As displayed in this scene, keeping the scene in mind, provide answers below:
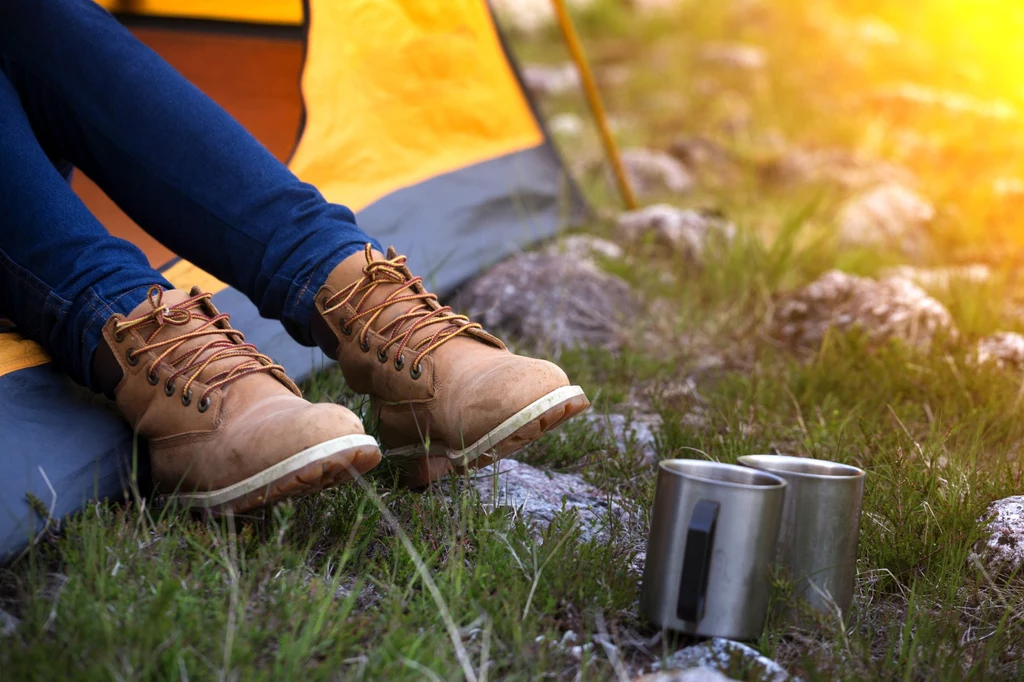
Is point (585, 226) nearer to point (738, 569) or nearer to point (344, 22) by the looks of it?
point (344, 22)

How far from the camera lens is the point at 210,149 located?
4.20ft

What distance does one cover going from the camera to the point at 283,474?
3.43 feet

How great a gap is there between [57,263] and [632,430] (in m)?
0.87

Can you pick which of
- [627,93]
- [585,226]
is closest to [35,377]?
[585,226]

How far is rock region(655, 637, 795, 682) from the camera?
959 millimetres

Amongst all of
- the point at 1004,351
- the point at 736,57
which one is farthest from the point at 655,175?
the point at 736,57

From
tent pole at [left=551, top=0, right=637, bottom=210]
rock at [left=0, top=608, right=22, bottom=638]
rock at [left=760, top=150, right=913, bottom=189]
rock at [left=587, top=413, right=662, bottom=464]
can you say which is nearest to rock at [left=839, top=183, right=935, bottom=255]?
rock at [left=760, top=150, right=913, bottom=189]

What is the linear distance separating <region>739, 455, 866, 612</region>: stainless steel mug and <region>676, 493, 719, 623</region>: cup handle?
0.38 ft

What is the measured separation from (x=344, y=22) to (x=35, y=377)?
1116 millimetres

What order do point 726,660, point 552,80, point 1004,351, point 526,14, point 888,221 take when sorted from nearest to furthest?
point 726,660, point 1004,351, point 888,221, point 552,80, point 526,14

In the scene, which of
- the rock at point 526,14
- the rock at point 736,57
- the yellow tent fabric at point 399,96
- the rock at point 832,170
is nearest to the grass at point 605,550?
the yellow tent fabric at point 399,96

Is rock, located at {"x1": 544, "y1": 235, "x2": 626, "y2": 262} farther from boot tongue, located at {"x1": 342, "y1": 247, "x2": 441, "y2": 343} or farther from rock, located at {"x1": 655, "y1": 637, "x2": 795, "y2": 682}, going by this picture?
rock, located at {"x1": 655, "y1": 637, "x2": 795, "y2": 682}

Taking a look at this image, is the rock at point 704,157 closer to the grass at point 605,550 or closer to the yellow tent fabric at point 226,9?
the grass at point 605,550

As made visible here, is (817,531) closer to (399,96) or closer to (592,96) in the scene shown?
(399,96)
